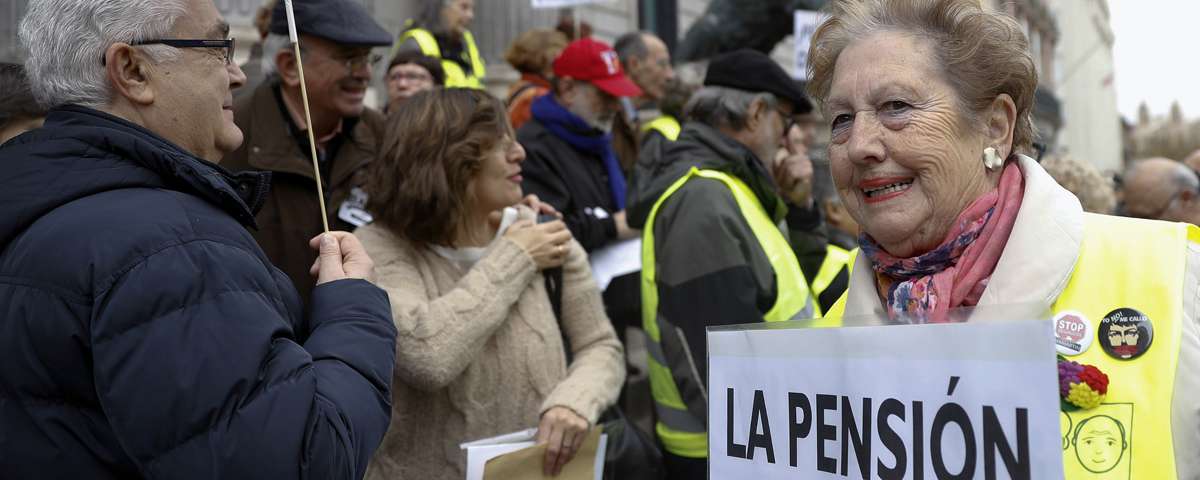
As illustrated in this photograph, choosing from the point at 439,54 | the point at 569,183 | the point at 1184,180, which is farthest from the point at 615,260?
the point at 1184,180

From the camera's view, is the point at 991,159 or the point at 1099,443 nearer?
the point at 1099,443

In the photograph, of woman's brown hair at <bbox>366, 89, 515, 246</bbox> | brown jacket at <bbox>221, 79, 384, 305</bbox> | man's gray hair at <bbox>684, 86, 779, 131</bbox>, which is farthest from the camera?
man's gray hair at <bbox>684, 86, 779, 131</bbox>

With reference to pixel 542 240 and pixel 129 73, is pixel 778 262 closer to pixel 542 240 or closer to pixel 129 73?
pixel 542 240

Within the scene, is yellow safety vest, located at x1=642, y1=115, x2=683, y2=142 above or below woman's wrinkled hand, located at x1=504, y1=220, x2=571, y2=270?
above

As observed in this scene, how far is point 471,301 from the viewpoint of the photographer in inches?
129

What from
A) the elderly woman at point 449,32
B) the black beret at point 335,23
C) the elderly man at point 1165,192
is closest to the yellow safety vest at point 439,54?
the elderly woman at point 449,32

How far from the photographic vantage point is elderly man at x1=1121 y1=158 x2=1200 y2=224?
5.89m

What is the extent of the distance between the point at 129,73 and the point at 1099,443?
2010 millimetres

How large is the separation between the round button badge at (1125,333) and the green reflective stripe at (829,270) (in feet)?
7.24

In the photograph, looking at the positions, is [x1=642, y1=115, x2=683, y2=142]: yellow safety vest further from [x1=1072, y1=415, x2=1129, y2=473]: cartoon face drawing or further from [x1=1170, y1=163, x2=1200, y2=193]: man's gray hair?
[x1=1072, y1=415, x2=1129, y2=473]: cartoon face drawing

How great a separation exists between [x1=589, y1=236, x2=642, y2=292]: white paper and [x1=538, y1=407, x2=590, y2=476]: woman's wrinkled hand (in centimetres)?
158

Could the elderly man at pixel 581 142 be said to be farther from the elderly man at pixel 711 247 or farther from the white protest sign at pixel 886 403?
the white protest sign at pixel 886 403

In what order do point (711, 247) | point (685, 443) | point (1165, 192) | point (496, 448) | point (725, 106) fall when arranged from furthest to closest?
point (1165, 192) < point (725, 106) < point (685, 443) < point (711, 247) < point (496, 448)

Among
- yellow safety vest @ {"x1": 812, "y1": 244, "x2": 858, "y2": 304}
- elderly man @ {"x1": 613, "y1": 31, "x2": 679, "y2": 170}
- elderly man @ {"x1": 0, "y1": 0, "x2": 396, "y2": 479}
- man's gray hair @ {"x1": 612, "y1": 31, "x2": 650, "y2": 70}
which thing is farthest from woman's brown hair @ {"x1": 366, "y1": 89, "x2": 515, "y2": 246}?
man's gray hair @ {"x1": 612, "y1": 31, "x2": 650, "y2": 70}
